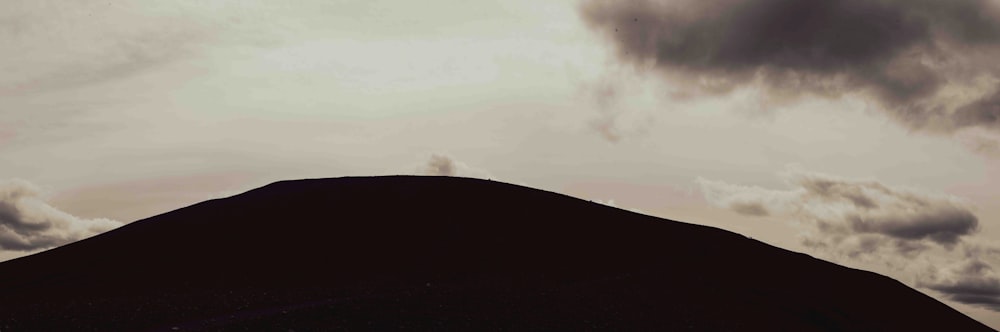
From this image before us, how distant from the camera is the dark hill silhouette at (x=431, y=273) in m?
35.0

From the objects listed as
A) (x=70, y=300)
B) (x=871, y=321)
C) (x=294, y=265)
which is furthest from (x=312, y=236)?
(x=871, y=321)

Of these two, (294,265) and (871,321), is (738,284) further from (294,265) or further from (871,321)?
(294,265)

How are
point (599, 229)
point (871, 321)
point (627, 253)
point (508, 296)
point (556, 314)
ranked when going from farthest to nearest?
point (599, 229) → point (627, 253) → point (871, 321) → point (508, 296) → point (556, 314)

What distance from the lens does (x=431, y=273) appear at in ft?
156

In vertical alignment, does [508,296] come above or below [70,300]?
above

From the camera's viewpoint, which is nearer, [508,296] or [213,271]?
[508,296]

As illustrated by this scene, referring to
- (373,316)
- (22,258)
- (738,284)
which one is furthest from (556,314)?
(22,258)

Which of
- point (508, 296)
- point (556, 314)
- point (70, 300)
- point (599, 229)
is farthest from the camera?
point (599, 229)

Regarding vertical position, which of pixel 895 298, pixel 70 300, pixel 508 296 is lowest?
pixel 70 300

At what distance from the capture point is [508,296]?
39.0 m

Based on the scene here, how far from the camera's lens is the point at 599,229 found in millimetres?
60500

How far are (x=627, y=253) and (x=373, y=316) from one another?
25.9 m

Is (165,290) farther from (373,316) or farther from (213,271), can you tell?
(373,316)

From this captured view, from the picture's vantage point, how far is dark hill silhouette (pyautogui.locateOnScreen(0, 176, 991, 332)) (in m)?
35.0
